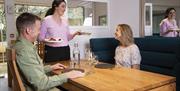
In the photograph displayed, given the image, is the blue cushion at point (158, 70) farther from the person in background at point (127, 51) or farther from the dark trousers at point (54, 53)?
the dark trousers at point (54, 53)

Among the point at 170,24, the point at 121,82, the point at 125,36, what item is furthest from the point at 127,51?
the point at 170,24

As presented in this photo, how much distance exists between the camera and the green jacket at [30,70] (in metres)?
1.46

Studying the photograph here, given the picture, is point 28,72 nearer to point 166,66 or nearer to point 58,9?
point 58,9

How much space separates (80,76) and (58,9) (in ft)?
3.97

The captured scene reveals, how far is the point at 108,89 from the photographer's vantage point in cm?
135

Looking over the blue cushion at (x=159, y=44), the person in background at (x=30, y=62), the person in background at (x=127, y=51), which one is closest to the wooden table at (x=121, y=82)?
the person in background at (x=30, y=62)

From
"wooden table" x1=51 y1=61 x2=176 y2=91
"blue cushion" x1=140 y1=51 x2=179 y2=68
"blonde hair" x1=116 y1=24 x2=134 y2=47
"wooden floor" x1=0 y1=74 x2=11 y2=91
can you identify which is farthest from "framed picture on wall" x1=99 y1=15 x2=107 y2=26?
"wooden table" x1=51 y1=61 x2=176 y2=91

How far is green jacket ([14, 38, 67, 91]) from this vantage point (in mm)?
1460

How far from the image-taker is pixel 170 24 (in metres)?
3.61

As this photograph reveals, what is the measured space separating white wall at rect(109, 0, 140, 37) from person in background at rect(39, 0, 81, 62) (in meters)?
1.63

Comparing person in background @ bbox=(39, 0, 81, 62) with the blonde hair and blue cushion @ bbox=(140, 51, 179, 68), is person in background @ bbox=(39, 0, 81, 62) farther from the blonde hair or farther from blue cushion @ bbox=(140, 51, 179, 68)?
blue cushion @ bbox=(140, 51, 179, 68)

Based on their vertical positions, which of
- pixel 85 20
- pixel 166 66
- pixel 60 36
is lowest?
pixel 166 66

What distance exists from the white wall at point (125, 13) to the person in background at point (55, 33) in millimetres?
1634

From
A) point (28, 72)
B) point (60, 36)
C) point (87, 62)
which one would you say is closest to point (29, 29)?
point (28, 72)
